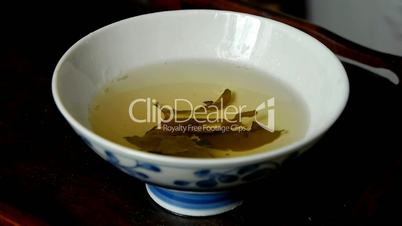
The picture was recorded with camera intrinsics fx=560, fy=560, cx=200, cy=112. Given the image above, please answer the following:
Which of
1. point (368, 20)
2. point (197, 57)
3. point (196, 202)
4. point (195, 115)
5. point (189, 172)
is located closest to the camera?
point (189, 172)

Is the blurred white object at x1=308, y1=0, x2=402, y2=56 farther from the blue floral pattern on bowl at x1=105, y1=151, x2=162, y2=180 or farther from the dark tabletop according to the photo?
the blue floral pattern on bowl at x1=105, y1=151, x2=162, y2=180

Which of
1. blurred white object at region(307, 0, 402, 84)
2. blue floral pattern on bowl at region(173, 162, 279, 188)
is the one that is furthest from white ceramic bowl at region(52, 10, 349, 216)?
blurred white object at region(307, 0, 402, 84)

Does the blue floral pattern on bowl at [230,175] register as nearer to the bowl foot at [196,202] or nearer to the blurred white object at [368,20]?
the bowl foot at [196,202]

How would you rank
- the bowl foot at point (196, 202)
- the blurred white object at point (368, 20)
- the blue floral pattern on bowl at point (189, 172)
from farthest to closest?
the blurred white object at point (368, 20), the bowl foot at point (196, 202), the blue floral pattern on bowl at point (189, 172)

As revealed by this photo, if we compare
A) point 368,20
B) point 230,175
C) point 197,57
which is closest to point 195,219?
point 230,175

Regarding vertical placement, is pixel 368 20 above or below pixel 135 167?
below

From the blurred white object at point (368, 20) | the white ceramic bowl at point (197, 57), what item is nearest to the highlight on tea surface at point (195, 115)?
the white ceramic bowl at point (197, 57)

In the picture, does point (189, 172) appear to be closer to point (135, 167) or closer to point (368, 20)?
point (135, 167)

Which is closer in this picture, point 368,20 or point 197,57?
point 197,57
